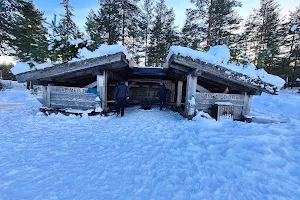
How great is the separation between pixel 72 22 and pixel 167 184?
1700 centimetres

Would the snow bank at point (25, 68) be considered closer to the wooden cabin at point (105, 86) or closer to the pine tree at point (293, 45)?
the wooden cabin at point (105, 86)

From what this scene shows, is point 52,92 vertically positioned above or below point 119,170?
above

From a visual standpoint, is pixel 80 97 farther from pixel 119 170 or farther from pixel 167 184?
pixel 167 184

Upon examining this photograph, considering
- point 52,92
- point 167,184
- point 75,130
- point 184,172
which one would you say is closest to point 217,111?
point 184,172

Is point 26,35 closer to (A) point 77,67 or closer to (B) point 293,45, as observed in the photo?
(A) point 77,67

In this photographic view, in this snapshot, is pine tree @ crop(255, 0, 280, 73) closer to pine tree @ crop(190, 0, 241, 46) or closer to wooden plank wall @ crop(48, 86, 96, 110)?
pine tree @ crop(190, 0, 241, 46)

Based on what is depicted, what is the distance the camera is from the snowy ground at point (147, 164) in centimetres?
223

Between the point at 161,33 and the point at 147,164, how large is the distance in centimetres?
2202

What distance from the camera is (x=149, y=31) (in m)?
22.4

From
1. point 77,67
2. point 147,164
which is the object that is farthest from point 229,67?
point 77,67

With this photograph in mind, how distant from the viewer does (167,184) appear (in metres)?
2.42

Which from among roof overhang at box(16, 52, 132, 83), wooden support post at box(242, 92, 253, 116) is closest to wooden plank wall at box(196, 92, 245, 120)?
wooden support post at box(242, 92, 253, 116)

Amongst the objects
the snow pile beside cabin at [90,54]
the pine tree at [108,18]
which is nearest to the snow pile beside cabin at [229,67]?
the snow pile beside cabin at [90,54]

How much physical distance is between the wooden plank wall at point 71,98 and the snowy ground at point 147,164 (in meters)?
2.55
